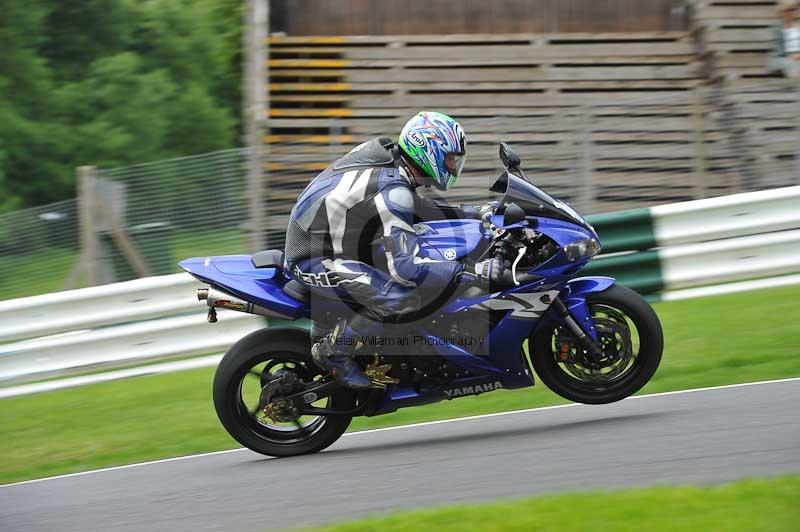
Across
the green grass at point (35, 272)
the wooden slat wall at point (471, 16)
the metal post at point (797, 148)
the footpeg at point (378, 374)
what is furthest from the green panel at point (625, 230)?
the wooden slat wall at point (471, 16)

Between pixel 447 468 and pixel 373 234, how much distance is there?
1.37 meters

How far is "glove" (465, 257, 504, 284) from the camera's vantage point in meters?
6.13

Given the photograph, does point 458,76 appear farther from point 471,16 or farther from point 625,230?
point 625,230

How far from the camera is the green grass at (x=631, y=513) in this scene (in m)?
4.40

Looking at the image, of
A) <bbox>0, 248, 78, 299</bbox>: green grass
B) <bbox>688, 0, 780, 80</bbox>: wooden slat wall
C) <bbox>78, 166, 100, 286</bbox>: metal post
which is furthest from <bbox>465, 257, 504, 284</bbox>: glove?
<bbox>688, 0, 780, 80</bbox>: wooden slat wall

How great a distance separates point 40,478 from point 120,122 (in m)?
17.8

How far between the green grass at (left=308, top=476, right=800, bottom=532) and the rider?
1538 millimetres

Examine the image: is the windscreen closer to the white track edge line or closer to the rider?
the rider

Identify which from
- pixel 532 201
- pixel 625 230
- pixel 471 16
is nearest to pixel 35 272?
pixel 625 230

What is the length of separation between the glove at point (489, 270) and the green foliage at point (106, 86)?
16330 millimetres

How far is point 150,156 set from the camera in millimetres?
24266

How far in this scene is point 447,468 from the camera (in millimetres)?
5738

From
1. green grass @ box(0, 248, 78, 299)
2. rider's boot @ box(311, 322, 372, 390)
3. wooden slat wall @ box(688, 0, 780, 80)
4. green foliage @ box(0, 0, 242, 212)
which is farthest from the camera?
green foliage @ box(0, 0, 242, 212)

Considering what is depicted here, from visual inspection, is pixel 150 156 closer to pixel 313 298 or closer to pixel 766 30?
pixel 766 30
